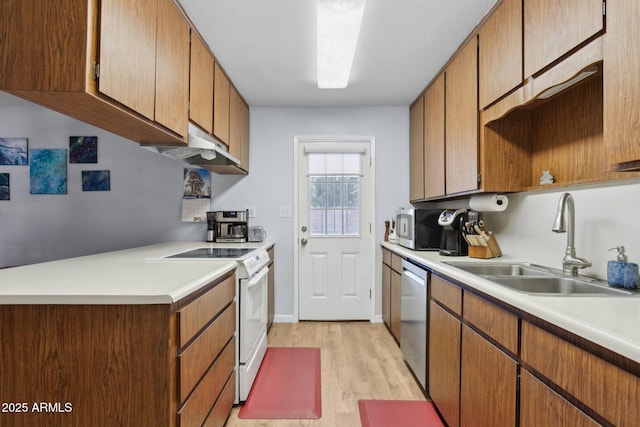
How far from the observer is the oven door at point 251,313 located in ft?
6.29

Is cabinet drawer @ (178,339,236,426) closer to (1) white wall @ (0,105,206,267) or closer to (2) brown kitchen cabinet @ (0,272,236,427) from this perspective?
(2) brown kitchen cabinet @ (0,272,236,427)

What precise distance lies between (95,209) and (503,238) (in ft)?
12.3

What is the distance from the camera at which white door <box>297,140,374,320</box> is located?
3.35 metres

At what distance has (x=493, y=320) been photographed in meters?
1.22

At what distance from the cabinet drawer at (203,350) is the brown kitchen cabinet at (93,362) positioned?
0.15 ft

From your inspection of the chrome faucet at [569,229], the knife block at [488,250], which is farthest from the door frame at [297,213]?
the chrome faucet at [569,229]

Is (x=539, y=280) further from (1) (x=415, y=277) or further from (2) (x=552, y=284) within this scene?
(1) (x=415, y=277)

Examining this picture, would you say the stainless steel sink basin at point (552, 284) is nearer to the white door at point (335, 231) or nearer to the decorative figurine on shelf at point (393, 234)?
the decorative figurine on shelf at point (393, 234)

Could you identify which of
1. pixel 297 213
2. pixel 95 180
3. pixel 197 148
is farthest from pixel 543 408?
pixel 95 180

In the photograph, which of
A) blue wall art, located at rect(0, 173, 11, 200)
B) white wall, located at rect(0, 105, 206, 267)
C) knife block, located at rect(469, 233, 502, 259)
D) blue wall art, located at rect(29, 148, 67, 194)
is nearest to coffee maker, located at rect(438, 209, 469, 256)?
knife block, located at rect(469, 233, 502, 259)

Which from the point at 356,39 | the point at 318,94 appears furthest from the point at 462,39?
the point at 318,94

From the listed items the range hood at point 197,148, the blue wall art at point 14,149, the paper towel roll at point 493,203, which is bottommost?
the paper towel roll at point 493,203

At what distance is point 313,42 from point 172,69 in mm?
952

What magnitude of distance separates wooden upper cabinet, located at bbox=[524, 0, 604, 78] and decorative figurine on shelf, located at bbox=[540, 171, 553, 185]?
0.59m
